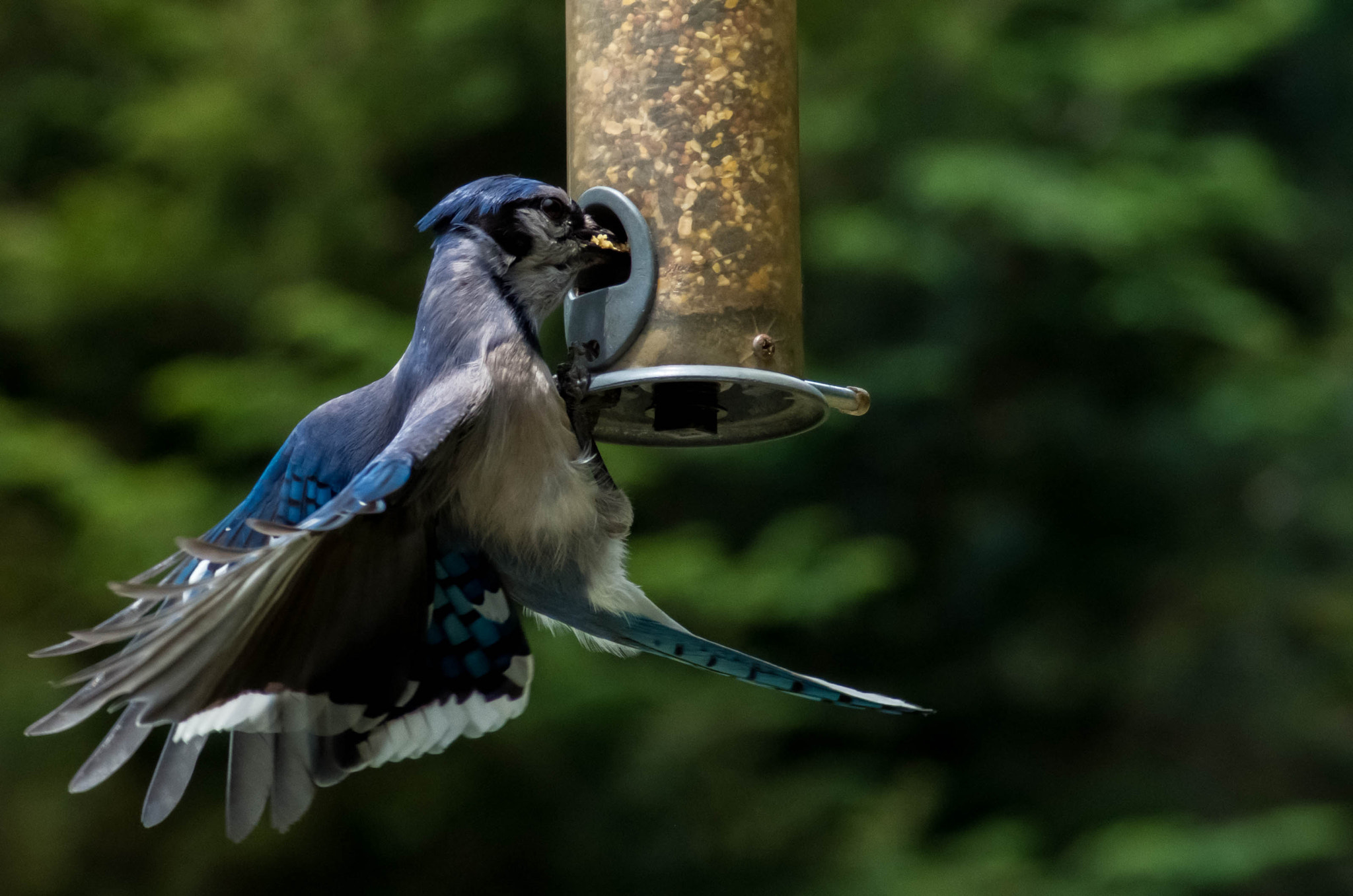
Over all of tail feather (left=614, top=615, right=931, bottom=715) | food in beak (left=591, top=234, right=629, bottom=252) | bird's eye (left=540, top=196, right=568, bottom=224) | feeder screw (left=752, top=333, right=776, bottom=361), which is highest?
bird's eye (left=540, top=196, right=568, bottom=224)

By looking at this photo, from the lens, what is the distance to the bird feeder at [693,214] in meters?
3.22

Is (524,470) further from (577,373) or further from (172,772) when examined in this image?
(172,772)

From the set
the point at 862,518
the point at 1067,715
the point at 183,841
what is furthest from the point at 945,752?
the point at 183,841

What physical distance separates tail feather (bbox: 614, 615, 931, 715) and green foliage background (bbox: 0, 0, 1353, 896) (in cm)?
237

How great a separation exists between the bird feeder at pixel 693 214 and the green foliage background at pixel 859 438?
2172 mm

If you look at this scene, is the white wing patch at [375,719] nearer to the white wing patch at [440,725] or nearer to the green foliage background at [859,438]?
the white wing patch at [440,725]

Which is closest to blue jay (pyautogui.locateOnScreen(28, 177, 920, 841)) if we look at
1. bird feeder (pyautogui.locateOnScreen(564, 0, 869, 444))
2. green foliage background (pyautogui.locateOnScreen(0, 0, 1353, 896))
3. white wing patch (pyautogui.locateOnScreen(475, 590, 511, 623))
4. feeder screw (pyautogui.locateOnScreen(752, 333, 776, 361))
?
white wing patch (pyautogui.locateOnScreen(475, 590, 511, 623))

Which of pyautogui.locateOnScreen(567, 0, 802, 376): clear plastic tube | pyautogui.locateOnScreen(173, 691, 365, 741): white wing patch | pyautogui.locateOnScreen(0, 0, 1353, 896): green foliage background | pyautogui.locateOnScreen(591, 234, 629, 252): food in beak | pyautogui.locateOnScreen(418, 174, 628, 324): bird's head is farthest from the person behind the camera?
pyautogui.locateOnScreen(0, 0, 1353, 896): green foliage background

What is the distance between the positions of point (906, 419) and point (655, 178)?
3.88 meters

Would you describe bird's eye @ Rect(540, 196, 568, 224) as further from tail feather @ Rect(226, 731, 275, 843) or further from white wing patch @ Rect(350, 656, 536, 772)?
tail feather @ Rect(226, 731, 275, 843)

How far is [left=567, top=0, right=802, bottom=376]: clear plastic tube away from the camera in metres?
3.22

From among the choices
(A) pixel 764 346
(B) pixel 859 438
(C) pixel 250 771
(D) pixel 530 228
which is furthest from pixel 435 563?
(B) pixel 859 438

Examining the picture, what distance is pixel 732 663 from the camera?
9.84ft

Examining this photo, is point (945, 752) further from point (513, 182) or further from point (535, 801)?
point (513, 182)
